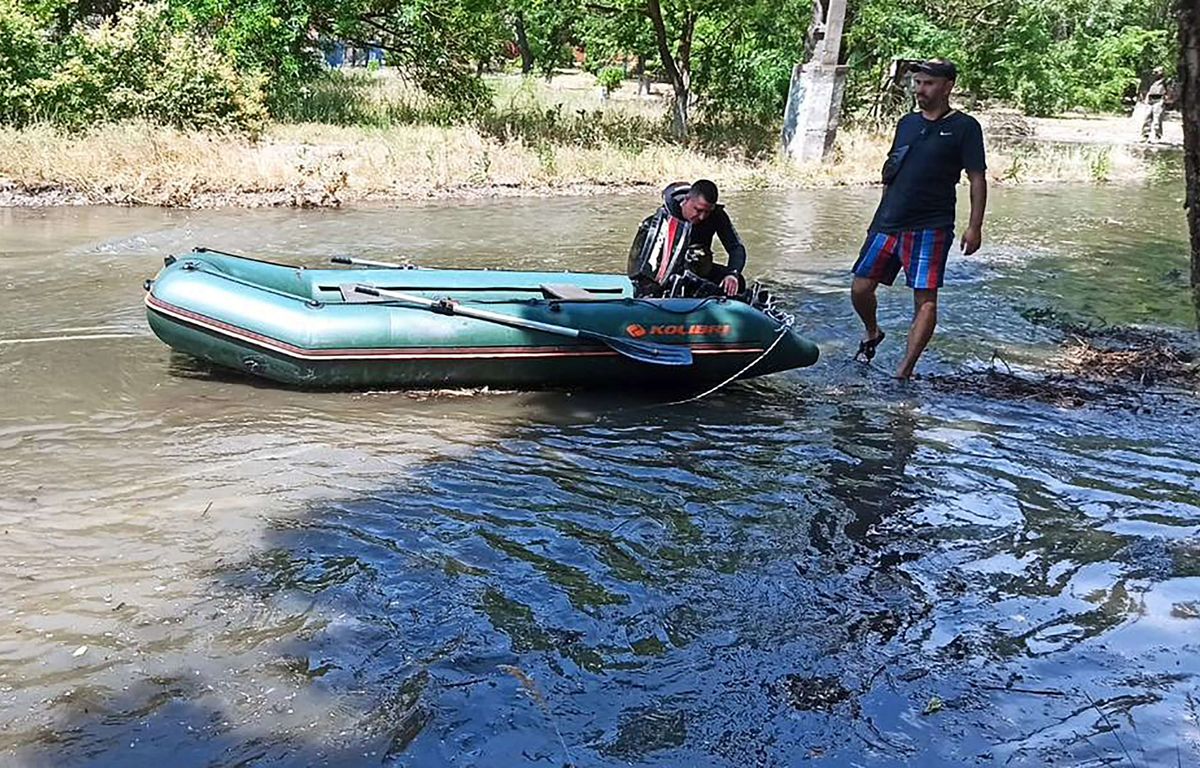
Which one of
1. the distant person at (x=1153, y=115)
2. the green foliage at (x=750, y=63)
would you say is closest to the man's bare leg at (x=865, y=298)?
the green foliage at (x=750, y=63)

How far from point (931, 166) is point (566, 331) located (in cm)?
211

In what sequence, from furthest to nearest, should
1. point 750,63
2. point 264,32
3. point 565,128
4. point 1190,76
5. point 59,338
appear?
point 750,63 < point 565,128 < point 264,32 < point 59,338 < point 1190,76

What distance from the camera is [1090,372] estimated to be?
7.15 meters

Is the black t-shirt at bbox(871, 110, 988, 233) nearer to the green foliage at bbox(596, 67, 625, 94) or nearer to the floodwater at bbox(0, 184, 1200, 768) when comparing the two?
the floodwater at bbox(0, 184, 1200, 768)

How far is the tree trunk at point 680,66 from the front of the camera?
687 inches

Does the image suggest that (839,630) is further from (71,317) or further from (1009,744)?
(71,317)

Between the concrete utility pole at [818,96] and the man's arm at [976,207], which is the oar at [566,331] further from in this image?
the concrete utility pole at [818,96]

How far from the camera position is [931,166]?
20.0ft

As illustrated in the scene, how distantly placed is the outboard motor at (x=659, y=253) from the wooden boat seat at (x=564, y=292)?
1.11ft

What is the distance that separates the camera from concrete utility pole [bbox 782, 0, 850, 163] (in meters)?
16.8

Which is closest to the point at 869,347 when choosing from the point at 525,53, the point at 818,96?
the point at 818,96

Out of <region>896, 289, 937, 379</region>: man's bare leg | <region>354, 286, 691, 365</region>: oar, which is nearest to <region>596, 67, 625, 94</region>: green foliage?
<region>896, 289, 937, 379</region>: man's bare leg

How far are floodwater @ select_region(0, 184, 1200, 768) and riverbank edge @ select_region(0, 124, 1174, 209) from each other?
5.17 metres

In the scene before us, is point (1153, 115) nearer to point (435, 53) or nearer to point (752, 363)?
point (435, 53)
